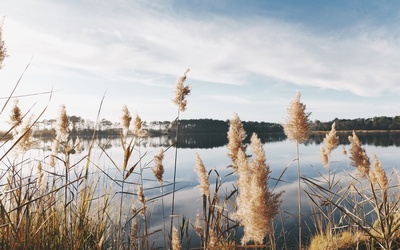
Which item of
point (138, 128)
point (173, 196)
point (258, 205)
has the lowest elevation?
point (173, 196)

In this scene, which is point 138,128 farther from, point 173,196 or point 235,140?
point 235,140

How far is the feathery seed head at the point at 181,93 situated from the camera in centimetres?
361

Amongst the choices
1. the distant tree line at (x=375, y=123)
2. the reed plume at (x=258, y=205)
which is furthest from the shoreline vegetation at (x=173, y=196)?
the distant tree line at (x=375, y=123)

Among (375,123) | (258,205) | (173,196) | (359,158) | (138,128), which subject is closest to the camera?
(258,205)

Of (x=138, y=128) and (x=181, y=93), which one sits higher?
(x=181, y=93)

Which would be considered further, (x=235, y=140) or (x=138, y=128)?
(x=138, y=128)

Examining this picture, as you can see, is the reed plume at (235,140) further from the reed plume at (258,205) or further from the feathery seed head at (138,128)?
the feathery seed head at (138,128)

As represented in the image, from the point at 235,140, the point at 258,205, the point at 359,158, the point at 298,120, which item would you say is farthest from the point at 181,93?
the point at 359,158

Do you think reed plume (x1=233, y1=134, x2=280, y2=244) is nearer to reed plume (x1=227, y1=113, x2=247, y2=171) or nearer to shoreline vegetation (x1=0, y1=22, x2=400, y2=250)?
shoreline vegetation (x1=0, y1=22, x2=400, y2=250)

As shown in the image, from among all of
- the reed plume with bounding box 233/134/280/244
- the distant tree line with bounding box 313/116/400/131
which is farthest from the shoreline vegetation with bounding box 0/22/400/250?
the distant tree line with bounding box 313/116/400/131

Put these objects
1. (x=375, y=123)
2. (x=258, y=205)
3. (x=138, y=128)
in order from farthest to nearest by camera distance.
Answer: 1. (x=375, y=123)
2. (x=138, y=128)
3. (x=258, y=205)

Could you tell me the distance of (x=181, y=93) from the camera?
11.9 ft

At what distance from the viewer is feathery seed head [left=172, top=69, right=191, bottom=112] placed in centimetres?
361

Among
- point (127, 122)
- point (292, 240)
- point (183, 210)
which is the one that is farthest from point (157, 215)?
Answer: point (127, 122)
